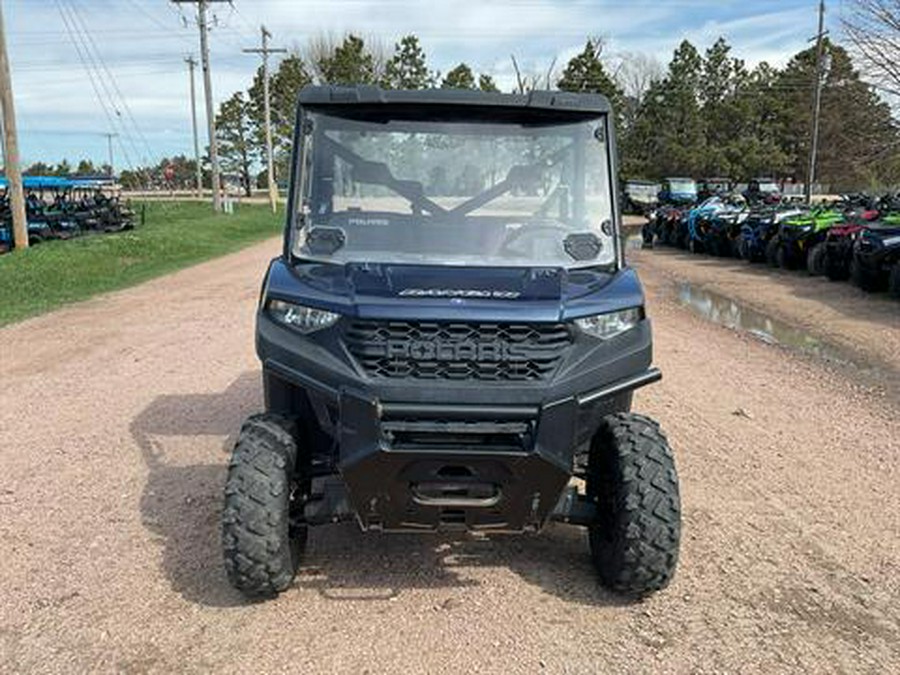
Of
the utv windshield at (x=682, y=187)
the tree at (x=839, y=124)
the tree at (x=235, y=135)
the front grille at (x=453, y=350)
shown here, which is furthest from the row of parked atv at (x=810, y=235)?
the tree at (x=235, y=135)

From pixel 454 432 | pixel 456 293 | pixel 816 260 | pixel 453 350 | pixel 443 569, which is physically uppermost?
pixel 456 293

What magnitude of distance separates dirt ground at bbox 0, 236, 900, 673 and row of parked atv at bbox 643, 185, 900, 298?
304 inches

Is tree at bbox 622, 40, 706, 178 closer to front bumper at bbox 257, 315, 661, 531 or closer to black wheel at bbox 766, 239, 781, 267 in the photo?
black wheel at bbox 766, 239, 781, 267

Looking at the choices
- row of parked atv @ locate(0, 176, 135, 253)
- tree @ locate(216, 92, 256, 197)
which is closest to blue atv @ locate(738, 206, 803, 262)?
row of parked atv @ locate(0, 176, 135, 253)

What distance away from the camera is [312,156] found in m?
4.38

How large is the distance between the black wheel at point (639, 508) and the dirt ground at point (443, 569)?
→ 199 mm

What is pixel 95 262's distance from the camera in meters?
20.0

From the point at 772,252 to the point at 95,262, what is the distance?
15.0m

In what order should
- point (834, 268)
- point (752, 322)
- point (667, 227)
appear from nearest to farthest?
1. point (752, 322)
2. point (834, 268)
3. point (667, 227)

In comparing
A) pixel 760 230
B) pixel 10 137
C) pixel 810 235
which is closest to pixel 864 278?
pixel 810 235

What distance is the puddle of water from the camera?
10.8 metres

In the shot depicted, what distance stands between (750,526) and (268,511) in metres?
2.68

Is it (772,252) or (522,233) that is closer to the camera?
(522,233)

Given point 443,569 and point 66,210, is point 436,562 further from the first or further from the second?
point 66,210
